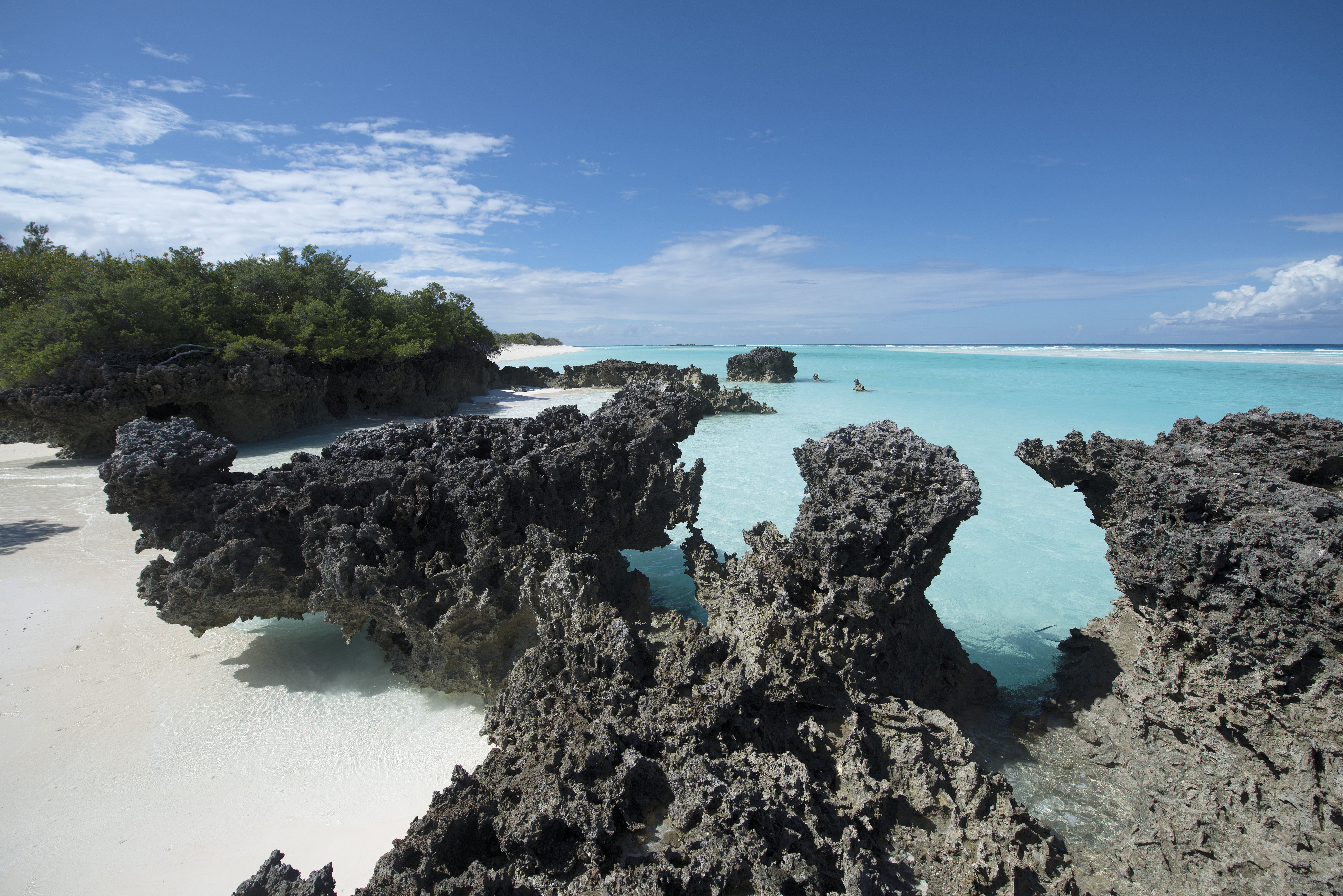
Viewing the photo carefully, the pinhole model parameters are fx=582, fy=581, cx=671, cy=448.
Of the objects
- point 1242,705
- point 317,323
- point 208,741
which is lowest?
point 208,741

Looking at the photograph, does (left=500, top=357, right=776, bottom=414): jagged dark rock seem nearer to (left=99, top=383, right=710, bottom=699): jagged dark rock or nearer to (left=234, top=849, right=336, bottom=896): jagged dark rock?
(left=99, top=383, right=710, bottom=699): jagged dark rock

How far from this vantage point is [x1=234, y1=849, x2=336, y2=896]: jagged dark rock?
192 cm

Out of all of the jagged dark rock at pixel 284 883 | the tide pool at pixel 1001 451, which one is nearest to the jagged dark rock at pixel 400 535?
the jagged dark rock at pixel 284 883

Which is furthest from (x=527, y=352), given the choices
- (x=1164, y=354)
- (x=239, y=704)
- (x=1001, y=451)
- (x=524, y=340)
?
(x=1164, y=354)

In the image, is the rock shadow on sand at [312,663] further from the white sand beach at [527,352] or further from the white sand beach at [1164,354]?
the white sand beach at [1164,354]

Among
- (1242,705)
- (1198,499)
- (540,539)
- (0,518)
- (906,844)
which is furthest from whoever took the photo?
(0,518)

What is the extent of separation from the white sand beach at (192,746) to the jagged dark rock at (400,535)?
0.43m

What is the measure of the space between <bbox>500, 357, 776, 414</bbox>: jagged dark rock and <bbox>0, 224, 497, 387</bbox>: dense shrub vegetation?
7.53 meters

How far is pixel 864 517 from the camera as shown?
3703 mm

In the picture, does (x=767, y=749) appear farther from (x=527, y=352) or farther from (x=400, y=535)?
(x=527, y=352)

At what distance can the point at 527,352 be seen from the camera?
6119cm

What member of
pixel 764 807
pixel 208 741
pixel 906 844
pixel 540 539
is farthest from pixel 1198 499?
pixel 208 741

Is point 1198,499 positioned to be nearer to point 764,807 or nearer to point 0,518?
point 764,807

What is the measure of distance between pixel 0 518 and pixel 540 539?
7548mm
